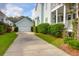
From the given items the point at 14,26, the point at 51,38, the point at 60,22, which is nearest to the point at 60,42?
the point at 51,38

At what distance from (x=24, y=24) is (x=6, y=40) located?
105 centimetres

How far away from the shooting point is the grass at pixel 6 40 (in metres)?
8.87

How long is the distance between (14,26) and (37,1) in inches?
51.3

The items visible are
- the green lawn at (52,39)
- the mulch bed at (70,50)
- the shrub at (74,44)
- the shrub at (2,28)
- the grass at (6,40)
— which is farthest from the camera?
the shrub at (2,28)

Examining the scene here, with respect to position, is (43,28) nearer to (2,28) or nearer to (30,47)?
(30,47)

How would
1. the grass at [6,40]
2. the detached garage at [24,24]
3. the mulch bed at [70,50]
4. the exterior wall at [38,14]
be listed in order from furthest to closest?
1. the detached garage at [24,24]
2. the exterior wall at [38,14]
3. the grass at [6,40]
4. the mulch bed at [70,50]

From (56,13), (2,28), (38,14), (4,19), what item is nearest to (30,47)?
(2,28)

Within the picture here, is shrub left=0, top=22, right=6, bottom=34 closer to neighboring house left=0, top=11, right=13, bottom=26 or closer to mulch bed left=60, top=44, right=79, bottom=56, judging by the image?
neighboring house left=0, top=11, right=13, bottom=26

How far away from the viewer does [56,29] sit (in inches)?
385

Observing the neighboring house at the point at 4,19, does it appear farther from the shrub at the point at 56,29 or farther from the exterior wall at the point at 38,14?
the shrub at the point at 56,29

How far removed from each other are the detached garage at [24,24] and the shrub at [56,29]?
0.78 m

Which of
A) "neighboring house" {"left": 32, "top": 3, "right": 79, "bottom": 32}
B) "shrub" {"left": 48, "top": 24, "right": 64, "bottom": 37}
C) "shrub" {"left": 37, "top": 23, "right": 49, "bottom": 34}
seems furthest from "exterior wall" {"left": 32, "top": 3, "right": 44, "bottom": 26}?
"shrub" {"left": 48, "top": 24, "right": 64, "bottom": 37}

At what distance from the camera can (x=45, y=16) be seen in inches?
399

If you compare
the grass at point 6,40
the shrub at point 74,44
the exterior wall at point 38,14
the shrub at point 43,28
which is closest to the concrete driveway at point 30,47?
the grass at point 6,40
